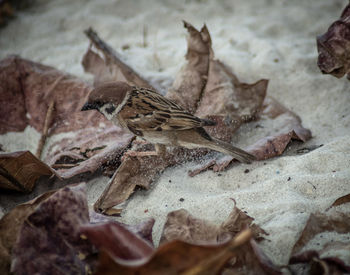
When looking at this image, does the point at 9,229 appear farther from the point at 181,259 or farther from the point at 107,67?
the point at 107,67

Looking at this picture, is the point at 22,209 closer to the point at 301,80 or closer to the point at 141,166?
the point at 141,166

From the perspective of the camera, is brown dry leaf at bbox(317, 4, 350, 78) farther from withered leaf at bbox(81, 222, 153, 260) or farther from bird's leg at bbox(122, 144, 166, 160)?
withered leaf at bbox(81, 222, 153, 260)

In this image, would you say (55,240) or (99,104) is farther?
(99,104)

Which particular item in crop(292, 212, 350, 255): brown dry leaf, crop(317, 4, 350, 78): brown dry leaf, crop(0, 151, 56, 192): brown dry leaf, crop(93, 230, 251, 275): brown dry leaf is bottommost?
crop(0, 151, 56, 192): brown dry leaf

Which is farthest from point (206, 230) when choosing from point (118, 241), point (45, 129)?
point (45, 129)

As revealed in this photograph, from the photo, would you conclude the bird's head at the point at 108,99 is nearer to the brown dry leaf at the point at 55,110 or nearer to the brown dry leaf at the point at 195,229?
the brown dry leaf at the point at 55,110

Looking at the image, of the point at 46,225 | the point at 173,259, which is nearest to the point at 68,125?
the point at 46,225

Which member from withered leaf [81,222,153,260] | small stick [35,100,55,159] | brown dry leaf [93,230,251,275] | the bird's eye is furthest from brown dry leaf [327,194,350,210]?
small stick [35,100,55,159]

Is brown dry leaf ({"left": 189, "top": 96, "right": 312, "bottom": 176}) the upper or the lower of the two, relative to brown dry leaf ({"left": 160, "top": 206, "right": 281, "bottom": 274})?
lower
